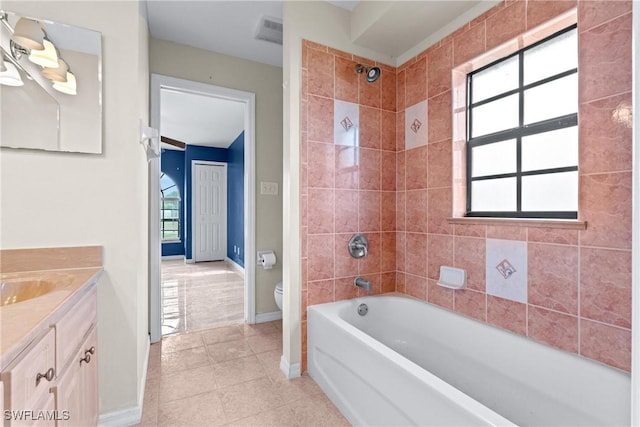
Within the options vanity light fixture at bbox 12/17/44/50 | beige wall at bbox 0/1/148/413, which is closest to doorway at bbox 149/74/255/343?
beige wall at bbox 0/1/148/413

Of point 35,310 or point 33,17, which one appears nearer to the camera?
point 35,310

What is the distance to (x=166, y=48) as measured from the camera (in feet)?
Result: 8.27

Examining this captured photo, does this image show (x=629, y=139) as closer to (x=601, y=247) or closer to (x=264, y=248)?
(x=601, y=247)

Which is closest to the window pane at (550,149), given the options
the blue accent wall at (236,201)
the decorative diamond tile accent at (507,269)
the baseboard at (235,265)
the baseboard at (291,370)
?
the decorative diamond tile accent at (507,269)

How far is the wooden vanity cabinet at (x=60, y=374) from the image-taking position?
707 millimetres

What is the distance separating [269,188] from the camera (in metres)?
2.93

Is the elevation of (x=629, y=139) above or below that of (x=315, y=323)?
above

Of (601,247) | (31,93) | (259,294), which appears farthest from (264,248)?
(601,247)

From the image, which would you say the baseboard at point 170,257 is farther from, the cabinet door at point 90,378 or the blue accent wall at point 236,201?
the cabinet door at point 90,378

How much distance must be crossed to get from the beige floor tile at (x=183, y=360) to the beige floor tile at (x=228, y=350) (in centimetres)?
6

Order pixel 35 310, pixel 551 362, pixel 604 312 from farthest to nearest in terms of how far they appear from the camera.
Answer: pixel 551 362
pixel 604 312
pixel 35 310

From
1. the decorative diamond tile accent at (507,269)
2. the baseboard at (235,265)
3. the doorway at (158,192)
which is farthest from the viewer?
the baseboard at (235,265)

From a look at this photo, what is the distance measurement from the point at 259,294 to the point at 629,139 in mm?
2760

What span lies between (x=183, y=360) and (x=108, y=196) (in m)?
1.37
